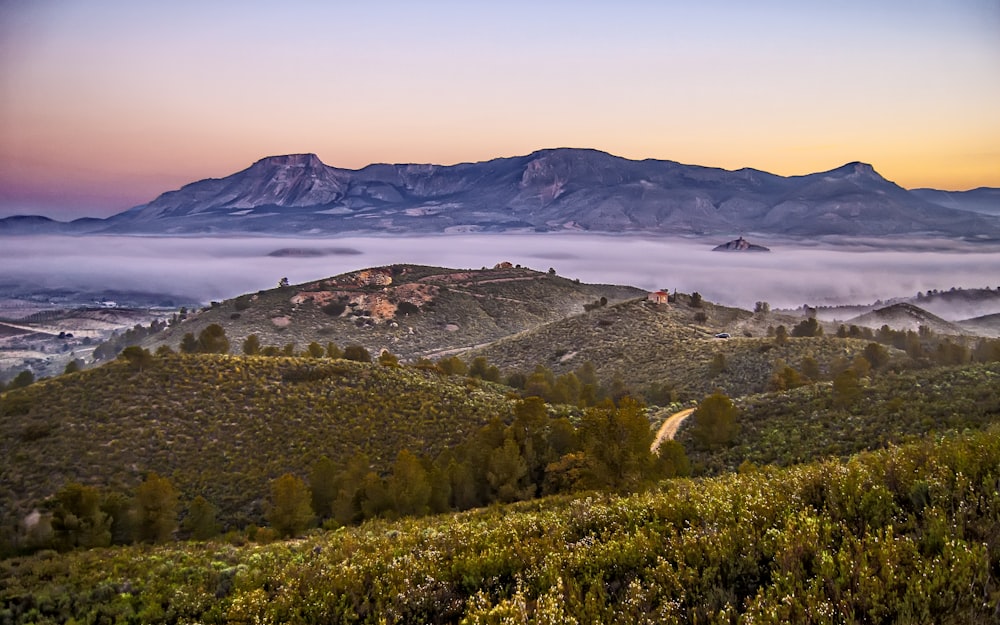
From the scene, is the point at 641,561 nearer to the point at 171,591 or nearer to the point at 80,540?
the point at 171,591

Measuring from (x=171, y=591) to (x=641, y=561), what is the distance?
9469 millimetres

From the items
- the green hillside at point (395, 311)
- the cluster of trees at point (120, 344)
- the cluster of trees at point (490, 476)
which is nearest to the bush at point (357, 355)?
the cluster of trees at point (490, 476)

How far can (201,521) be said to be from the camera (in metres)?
25.1

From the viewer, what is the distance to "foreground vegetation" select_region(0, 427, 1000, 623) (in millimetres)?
5340

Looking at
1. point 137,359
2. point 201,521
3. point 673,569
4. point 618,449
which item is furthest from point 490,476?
point 137,359

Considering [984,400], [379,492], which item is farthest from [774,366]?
[379,492]

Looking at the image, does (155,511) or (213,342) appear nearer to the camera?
(155,511)

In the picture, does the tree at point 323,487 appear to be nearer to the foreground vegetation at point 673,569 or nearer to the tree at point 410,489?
the tree at point 410,489

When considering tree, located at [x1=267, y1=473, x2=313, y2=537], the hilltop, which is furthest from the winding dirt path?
the hilltop

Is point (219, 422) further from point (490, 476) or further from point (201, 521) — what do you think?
point (490, 476)

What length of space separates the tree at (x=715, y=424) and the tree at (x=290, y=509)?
76.3ft

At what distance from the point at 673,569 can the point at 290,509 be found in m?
21.9

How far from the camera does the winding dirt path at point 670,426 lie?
3453cm

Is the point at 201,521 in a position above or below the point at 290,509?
below
